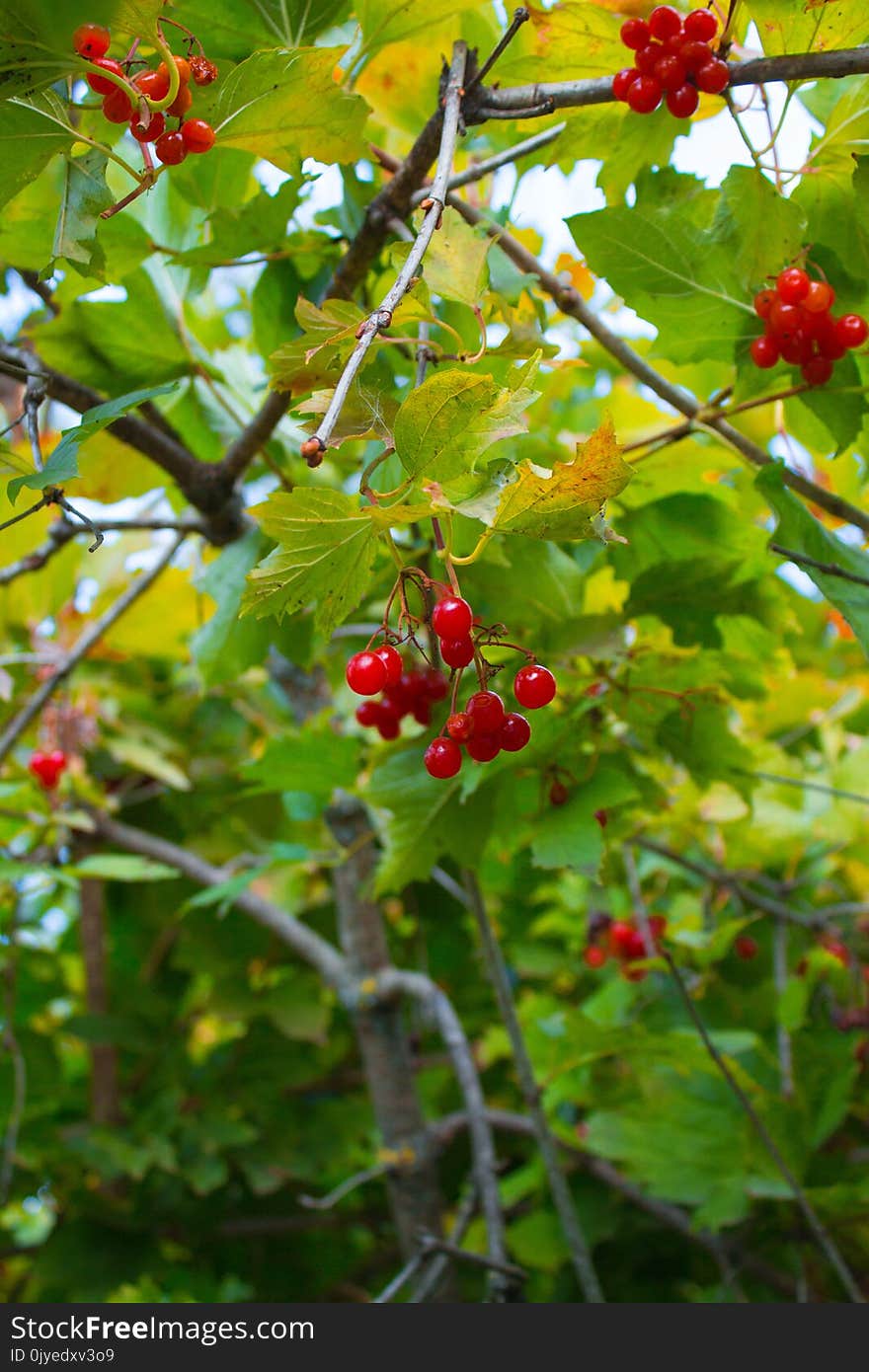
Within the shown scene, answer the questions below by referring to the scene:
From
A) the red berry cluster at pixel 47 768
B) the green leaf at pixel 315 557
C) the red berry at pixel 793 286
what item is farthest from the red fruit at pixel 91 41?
the red berry cluster at pixel 47 768

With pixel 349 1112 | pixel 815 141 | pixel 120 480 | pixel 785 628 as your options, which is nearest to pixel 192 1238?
pixel 349 1112

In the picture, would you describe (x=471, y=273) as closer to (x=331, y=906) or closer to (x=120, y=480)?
(x=120, y=480)

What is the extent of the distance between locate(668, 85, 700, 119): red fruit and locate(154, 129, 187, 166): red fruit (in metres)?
0.39

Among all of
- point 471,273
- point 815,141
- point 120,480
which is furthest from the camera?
point 120,480

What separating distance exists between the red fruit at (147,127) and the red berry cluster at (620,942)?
1386mm

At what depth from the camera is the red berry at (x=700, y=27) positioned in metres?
0.79

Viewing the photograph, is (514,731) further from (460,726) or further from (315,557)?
(315,557)

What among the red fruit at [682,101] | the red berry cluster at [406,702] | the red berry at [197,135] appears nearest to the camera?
the red berry at [197,135]

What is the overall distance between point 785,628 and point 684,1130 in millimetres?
870

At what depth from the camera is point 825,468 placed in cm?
172

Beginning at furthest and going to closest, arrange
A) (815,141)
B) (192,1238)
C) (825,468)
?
(192,1238)
(825,468)
(815,141)

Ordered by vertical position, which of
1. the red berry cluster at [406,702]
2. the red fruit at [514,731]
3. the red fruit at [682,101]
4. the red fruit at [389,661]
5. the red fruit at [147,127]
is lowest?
the red fruit at [514,731]

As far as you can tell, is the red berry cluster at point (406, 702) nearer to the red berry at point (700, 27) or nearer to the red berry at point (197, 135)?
the red berry at point (197, 135)

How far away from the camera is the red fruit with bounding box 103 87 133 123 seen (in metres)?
0.69
